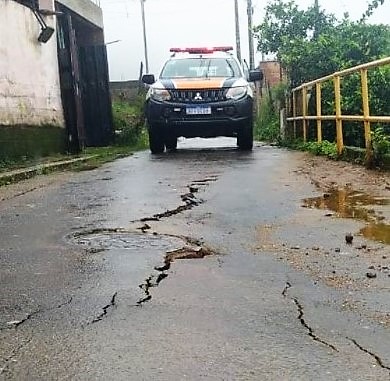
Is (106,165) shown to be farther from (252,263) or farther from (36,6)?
(252,263)

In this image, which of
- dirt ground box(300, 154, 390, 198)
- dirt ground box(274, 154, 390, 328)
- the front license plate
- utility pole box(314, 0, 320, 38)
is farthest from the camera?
utility pole box(314, 0, 320, 38)

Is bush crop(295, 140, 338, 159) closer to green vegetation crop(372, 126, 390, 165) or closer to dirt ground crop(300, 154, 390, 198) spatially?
dirt ground crop(300, 154, 390, 198)

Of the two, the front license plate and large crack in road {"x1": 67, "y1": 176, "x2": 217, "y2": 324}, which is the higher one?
the front license plate

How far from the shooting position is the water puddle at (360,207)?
12.9ft

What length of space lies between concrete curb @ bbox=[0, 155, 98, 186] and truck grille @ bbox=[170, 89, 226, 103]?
1.81 m

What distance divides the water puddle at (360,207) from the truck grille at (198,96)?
201 inches

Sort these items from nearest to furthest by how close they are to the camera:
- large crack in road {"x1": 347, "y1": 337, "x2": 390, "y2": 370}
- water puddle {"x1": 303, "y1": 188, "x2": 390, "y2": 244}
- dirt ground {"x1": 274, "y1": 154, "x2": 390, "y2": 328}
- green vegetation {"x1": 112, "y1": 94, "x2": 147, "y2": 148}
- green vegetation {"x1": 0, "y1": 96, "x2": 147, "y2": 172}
→ 1. large crack in road {"x1": 347, "y1": 337, "x2": 390, "y2": 370}
2. dirt ground {"x1": 274, "y1": 154, "x2": 390, "y2": 328}
3. water puddle {"x1": 303, "y1": 188, "x2": 390, "y2": 244}
4. green vegetation {"x1": 0, "y1": 96, "x2": 147, "y2": 172}
5. green vegetation {"x1": 112, "y1": 94, "x2": 147, "y2": 148}

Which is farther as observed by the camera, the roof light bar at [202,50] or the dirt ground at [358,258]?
the roof light bar at [202,50]

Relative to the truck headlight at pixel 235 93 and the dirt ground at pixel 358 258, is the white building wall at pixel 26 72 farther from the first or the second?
the dirt ground at pixel 358 258

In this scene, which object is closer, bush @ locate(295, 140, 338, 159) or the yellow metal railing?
the yellow metal railing

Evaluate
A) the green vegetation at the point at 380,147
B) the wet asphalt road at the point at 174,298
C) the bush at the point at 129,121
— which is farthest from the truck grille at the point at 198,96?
the wet asphalt road at the point at 174,298

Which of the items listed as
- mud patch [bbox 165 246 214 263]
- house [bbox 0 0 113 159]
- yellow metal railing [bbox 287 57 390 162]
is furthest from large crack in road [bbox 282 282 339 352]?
house [bbox 0 0 113 159]

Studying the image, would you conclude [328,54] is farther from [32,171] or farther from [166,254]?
[166,254]

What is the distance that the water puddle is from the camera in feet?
12.9
